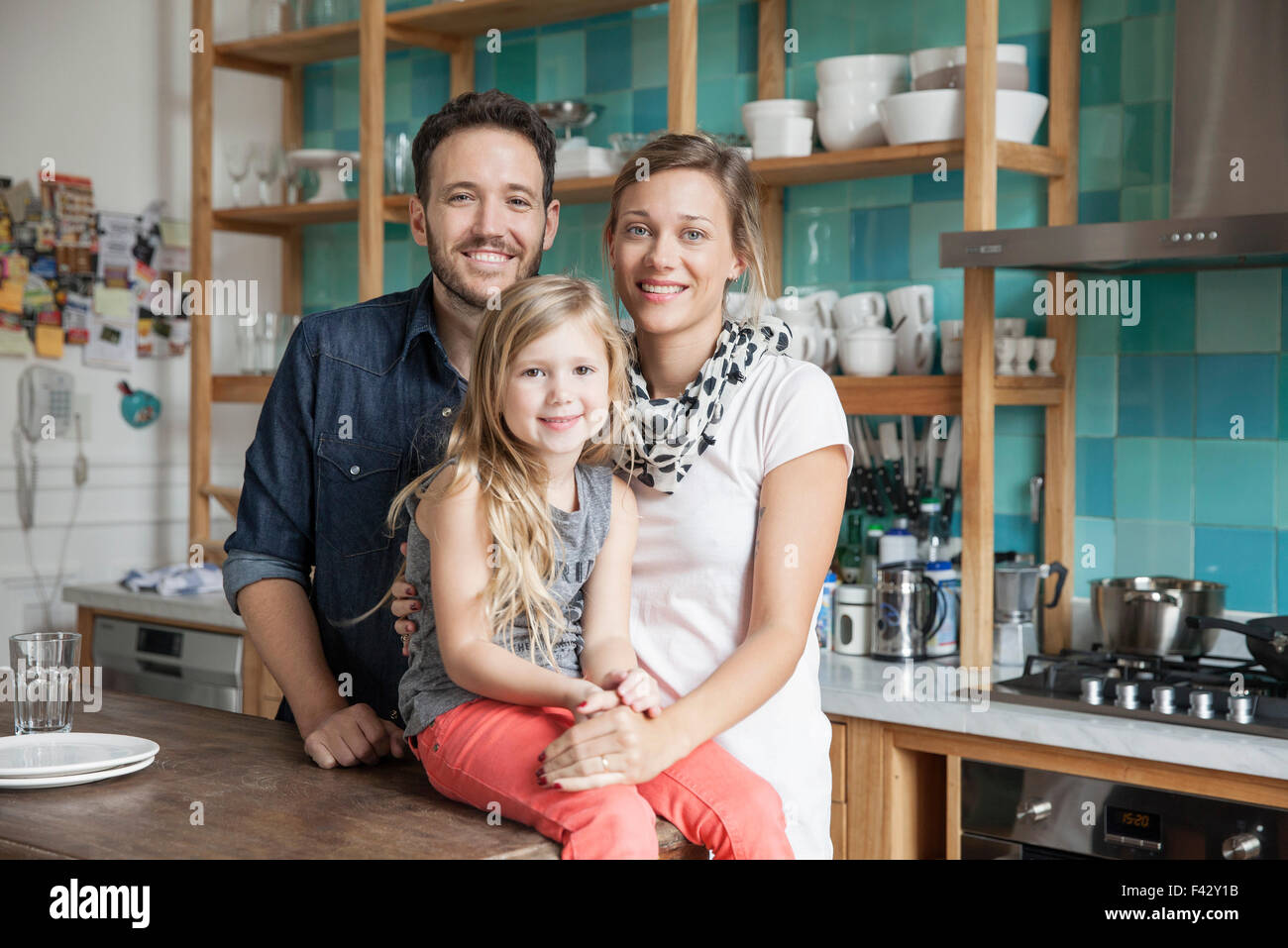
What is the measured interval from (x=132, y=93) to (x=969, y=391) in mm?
2759

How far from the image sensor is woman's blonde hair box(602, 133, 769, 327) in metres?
1.64

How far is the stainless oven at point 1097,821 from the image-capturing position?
2.10 m

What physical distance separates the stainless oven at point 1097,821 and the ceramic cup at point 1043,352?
0.86m

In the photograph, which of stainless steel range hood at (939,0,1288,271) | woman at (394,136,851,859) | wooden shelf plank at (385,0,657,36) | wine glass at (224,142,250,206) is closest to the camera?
woman at (394,136,851,859)

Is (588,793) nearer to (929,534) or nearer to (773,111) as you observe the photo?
(929,534)

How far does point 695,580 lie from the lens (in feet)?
5.23

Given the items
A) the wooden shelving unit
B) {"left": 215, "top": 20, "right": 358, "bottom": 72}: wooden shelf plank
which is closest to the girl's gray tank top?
the wooden shelving unit

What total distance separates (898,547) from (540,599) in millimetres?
1637

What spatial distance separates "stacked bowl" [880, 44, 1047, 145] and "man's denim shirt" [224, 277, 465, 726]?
4.16 ft

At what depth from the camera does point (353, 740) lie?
1.47 meters

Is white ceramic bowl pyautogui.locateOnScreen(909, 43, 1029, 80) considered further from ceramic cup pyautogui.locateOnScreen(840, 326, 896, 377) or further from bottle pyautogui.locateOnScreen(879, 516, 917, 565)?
bottle pyautogui.locateOnScreen(879, 516, 917, 565)

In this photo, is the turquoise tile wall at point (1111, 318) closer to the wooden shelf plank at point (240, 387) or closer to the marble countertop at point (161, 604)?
the wooden shelf plank at point (240, 387)

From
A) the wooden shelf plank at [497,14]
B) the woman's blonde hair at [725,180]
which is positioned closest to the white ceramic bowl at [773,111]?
the wooden shelf plank at [497,14]
